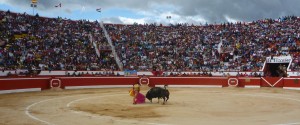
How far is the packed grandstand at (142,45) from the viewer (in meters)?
34.8

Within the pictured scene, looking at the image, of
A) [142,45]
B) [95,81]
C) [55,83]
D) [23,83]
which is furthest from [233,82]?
[23,83]

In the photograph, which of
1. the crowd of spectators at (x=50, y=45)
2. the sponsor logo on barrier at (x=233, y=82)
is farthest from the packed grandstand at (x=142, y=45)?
the sponsor logo on barrier at (x=233, y=82)

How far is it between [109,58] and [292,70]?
719 inches

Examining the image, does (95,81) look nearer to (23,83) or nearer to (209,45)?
(23,83)

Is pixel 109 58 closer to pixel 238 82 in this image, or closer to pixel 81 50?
pixel 81 50

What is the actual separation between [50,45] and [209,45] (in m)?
17.6

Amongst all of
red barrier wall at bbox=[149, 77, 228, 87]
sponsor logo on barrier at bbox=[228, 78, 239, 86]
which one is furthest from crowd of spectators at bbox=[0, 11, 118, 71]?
sponsor logo on barrier at bbox=[228, 78, 239, 86]

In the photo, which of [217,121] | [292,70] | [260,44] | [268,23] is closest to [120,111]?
[217,121]

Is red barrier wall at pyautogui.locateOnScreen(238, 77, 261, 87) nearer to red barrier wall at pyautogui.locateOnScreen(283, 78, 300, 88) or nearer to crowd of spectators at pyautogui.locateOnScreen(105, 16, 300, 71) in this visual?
red barrier wall at pyautogui.locateOnScreen(283, 78, 300, 88)

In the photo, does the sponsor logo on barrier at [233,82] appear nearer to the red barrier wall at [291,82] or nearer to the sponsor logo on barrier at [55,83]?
the red barrier wall at [291,82]

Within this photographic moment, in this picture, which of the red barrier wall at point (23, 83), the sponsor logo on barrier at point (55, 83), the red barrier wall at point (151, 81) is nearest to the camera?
the red barrier wall at point (23, 83)

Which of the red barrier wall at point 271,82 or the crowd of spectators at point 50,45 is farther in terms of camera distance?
the crowd of spectators at point 50,45

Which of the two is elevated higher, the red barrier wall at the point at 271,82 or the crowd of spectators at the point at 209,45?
the crowd of spectators at the point at 209,45

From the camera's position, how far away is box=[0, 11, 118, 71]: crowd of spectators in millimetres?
32688
